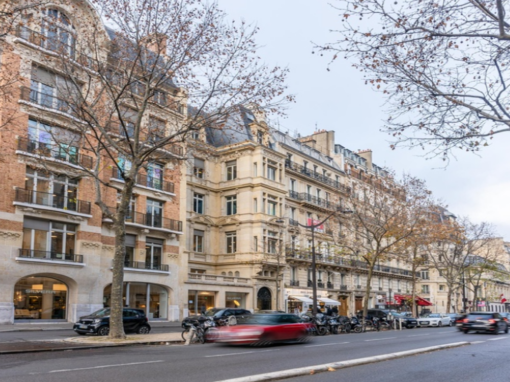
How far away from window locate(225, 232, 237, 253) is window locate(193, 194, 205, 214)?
3.22 metres

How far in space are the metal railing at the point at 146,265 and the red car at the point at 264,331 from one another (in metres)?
18.7

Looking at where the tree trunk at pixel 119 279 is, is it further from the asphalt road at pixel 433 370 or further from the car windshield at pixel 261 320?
the asphalt road at pixel 433 370

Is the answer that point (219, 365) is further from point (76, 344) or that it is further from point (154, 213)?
point (154, 213)

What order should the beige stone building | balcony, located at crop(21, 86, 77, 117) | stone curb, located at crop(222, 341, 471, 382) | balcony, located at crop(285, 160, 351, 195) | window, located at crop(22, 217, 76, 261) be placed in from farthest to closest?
balcony, located at crop(285, 160, 351, 195), window, located at crop(22, 217, 76, 261), balcony, located at crop(21, 86, 77, 117), the beige stone building, stone curb, located at crop(222, 341, 471, 382)

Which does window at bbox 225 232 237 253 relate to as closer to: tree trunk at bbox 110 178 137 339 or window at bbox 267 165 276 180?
window at bbox 267 165 276 180

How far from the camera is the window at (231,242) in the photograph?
46862 mm

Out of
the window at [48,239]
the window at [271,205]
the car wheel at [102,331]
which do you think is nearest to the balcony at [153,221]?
the window at [48,239]

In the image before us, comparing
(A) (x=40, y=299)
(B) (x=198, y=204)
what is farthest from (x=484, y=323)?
(B) (x=198, y=204)

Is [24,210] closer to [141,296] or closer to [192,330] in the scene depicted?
[141,296]

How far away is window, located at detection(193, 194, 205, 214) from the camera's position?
45.9m

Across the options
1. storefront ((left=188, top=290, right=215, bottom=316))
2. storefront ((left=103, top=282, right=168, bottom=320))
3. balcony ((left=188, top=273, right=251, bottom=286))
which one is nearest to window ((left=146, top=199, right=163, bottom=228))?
storefront ((left=103, top=282, right=168, bottom=320))

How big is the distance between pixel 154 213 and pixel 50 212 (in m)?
9.00

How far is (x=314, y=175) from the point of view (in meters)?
55.9

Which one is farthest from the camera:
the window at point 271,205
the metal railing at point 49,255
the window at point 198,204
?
the window at point 271,205
